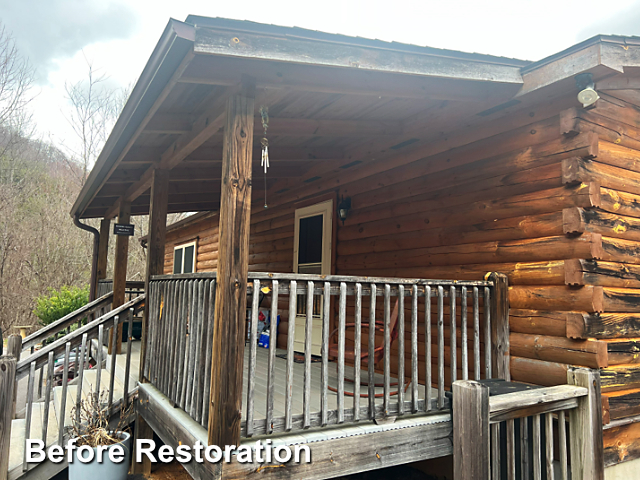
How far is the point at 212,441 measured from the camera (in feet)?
7.98

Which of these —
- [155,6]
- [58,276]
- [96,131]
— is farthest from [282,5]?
[58,276]

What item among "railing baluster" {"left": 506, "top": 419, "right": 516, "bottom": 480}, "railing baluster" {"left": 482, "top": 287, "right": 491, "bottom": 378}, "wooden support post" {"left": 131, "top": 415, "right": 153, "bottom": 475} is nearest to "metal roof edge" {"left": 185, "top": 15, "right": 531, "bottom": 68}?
"railing baluster" {"left": 482, "top": 287, "right": 491, "bottom": 378}

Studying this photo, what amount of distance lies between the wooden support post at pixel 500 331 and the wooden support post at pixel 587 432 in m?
0.78

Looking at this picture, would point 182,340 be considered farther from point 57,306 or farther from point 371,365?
point 57,306

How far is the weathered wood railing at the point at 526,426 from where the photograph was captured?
212 centimetres

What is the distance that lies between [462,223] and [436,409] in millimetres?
1677

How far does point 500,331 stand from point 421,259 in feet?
3.77

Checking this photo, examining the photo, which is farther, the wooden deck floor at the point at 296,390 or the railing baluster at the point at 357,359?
the wooden deck floor at the point at 296,390

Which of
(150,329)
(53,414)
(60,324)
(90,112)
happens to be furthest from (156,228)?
(90,112)

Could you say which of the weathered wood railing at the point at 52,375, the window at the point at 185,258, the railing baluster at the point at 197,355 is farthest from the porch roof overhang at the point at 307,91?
the window at the point at 185,258

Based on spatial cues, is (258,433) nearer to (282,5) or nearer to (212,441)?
(212,441)

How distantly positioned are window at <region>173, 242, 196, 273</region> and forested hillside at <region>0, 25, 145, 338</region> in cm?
408

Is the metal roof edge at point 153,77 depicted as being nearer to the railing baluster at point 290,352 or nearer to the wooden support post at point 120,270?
the railing baluster at point 290,352

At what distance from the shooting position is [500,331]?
11.7 feet
